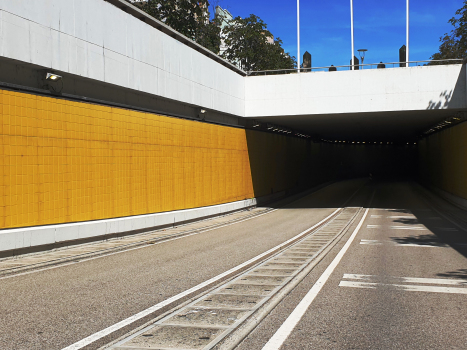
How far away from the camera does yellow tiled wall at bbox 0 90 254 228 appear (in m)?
11.4

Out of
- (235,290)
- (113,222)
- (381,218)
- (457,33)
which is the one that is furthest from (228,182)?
(457,33)

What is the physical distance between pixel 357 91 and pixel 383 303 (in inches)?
768

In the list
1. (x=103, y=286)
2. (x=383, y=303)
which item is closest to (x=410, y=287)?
(x=383, y=303)

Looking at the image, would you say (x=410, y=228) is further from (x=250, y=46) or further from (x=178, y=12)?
(x=250, y=46)

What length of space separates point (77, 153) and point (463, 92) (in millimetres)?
19376

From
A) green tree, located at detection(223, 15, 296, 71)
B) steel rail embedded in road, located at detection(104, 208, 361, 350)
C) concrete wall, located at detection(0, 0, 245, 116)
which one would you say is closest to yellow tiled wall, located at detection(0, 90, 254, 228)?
concrete wall, located at detection(0, 0, 245, 116)

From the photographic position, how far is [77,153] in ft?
44.1

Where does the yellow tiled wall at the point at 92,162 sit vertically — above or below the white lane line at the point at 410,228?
above

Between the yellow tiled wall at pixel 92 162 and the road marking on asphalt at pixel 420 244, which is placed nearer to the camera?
the yellow tiled wall at pixel 92 162

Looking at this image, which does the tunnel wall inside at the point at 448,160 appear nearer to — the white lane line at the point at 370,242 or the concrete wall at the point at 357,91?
the concrete wall at the point at 357,91

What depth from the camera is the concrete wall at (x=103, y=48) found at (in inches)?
445

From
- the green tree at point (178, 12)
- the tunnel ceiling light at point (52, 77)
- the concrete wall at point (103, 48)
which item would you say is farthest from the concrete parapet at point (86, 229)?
the green tree at point (178, 12)

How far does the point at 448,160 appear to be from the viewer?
Answer: 30.6 m

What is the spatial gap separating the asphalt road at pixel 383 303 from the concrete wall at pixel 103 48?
28.9 feet
